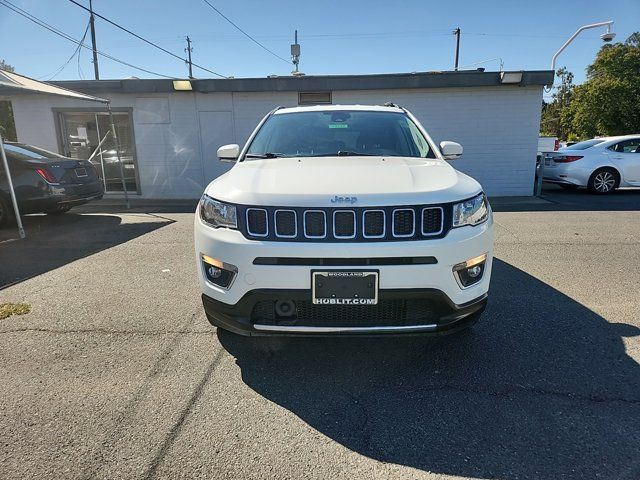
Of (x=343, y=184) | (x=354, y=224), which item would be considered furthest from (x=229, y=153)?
(x=354, y=224)

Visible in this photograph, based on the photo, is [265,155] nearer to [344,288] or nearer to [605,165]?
[344,288]

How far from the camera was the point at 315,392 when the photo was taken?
107 inches

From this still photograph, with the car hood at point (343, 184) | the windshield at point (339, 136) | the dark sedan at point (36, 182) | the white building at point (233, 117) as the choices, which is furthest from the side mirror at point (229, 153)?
the white building at point (233, 117)

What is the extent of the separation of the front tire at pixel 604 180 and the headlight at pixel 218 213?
1217 cm

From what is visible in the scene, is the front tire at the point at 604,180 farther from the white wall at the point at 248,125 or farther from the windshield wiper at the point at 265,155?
the windshield wiper at the point at 265,155

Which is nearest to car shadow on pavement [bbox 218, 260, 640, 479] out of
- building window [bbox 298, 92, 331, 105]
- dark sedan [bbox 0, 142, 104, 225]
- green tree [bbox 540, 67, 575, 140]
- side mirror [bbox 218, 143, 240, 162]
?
side mirror [bbox 218, 143, 240, 162]

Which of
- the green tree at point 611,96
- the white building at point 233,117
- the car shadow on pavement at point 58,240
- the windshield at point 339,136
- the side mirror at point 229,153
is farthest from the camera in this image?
the green tree at point 611,96

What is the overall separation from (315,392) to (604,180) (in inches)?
482

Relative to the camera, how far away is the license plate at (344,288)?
248 cm

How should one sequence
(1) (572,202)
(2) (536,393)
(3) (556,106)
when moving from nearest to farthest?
(2) (536,393), (1) (572,202), (3) (556,106)

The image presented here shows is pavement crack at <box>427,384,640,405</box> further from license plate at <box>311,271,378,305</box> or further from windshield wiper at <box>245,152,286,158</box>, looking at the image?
windshield wiper at <box>245,152,286,158</box>

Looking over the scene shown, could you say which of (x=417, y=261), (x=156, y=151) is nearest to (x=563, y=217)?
(x=417, y=261)

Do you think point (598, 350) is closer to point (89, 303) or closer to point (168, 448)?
point (168, 448)

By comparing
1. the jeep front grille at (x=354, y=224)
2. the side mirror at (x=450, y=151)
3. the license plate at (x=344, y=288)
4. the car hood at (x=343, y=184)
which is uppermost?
the side mirror at (x=450, y=151)
